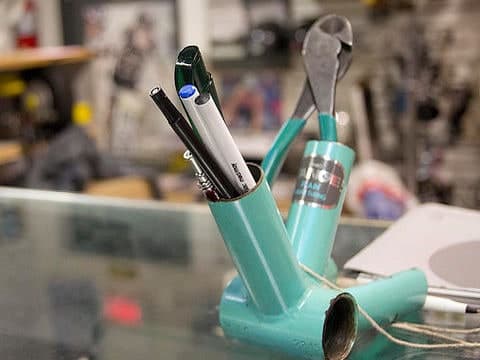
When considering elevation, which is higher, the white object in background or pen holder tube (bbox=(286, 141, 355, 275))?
pen holder tube (bbox=(286, 141, 355, 275))

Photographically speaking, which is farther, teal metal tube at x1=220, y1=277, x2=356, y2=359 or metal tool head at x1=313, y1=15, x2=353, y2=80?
metal tool head at x1=313, y1=15, x2=353, y2=80

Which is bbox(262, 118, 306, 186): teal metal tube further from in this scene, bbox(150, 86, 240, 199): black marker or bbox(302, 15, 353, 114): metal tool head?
bbox(150, 86, 240, 199): black marker

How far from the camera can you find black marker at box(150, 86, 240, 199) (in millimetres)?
479

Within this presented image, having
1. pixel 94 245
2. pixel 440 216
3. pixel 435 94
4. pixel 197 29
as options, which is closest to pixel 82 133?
pixel 197 29

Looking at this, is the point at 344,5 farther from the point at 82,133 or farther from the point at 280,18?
the point at 82,133

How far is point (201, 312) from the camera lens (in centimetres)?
65

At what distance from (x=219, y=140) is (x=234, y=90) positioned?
233 centimetres

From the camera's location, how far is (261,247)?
525 mm

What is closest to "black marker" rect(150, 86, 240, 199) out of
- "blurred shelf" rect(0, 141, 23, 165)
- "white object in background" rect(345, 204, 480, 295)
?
"white object in background" rect(345, 204, 480, 295)

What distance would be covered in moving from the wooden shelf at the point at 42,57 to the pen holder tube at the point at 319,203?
6.56ft

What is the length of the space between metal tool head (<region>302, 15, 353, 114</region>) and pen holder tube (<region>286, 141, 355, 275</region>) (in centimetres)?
4

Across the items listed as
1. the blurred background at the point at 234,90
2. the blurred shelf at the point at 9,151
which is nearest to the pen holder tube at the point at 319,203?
the blurred background at the point at 234,90

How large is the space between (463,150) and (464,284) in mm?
1925

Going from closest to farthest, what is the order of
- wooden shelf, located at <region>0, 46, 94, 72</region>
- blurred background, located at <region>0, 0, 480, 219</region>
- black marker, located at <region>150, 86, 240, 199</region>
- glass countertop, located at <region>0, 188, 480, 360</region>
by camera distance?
black marker, located at <region>150, 86, 240, 199</region>
glass countertop, located at <region>0, 188, 480, 360</region>
blurred background, located at <region>0, 0, 480, 219</region>
wooden shelf, located at <region>0, 46, 94, 72</region>
